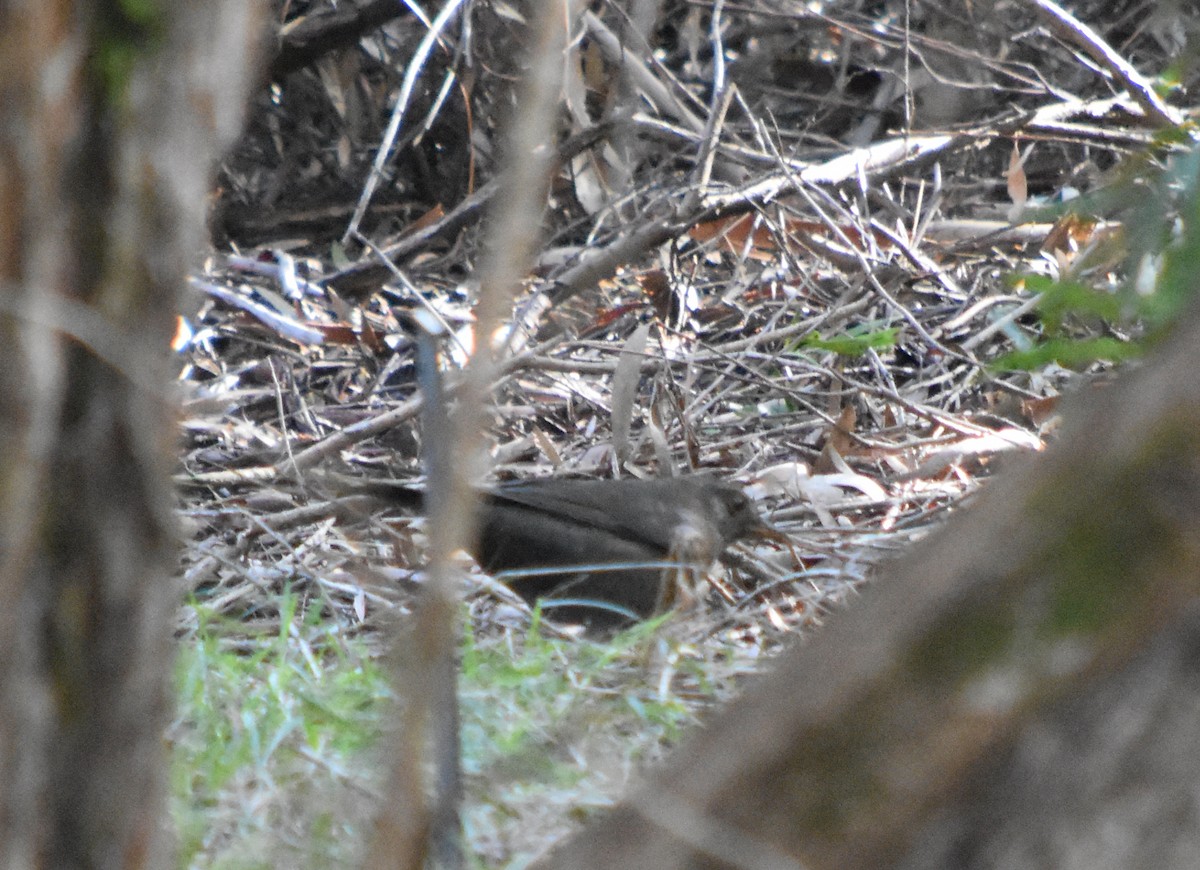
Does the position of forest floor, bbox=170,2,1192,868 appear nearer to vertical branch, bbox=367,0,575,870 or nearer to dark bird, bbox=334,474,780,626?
dark bird, bbox=334,474,780,626

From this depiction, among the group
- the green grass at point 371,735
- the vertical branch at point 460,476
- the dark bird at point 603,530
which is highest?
the vertical branch at point 460,476

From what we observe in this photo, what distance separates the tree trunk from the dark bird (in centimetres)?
260

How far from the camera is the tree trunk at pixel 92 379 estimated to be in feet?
3.33

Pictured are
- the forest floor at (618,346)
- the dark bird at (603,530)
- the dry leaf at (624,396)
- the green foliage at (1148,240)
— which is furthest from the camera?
the dry leaf at (624,396)

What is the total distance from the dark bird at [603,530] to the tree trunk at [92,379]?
260 cm

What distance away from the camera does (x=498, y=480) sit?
4.60m

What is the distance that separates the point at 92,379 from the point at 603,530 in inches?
112

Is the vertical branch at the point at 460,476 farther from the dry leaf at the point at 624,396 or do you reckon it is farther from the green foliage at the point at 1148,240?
the dry leaf at the point at 624,396

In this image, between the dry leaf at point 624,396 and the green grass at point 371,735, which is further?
the dry leaf at point 624,396

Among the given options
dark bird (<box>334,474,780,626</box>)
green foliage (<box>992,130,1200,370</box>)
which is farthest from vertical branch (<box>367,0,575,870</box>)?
dark bird (<box>334,474,780,626</box>)

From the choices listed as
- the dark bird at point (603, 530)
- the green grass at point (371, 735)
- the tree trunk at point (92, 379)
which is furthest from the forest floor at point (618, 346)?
the tree trunk at point (92, 379)

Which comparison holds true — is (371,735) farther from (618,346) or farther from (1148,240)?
(618,346)

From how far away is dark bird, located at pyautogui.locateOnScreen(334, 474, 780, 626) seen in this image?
376 centimetres

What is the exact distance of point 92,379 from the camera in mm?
1075
